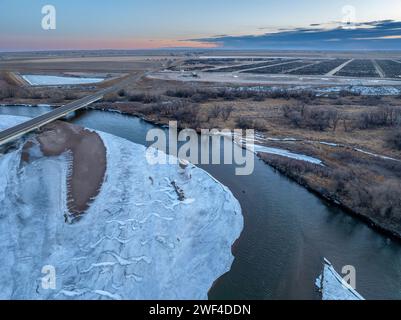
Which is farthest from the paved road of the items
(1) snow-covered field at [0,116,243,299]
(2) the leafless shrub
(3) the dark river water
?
(2) the leafless shrub

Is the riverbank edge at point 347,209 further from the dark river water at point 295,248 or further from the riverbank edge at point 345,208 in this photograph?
the dark river water at point 295,248

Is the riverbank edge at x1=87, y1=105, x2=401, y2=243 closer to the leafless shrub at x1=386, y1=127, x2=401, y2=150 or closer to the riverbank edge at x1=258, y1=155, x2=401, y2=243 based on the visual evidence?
the riverbank edge at x1=258, y1=155, x2=401, y2=243

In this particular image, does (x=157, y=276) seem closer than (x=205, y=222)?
Yes

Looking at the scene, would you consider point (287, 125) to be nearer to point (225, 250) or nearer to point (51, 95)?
point (225, 250)

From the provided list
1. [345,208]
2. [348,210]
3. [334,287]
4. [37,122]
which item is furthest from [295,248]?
[37,122]

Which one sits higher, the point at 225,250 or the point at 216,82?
the point at 216,82

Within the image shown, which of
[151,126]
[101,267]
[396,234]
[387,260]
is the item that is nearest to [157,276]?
[101,267]

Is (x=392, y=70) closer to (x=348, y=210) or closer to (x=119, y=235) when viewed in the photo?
(x=348, y=210)
